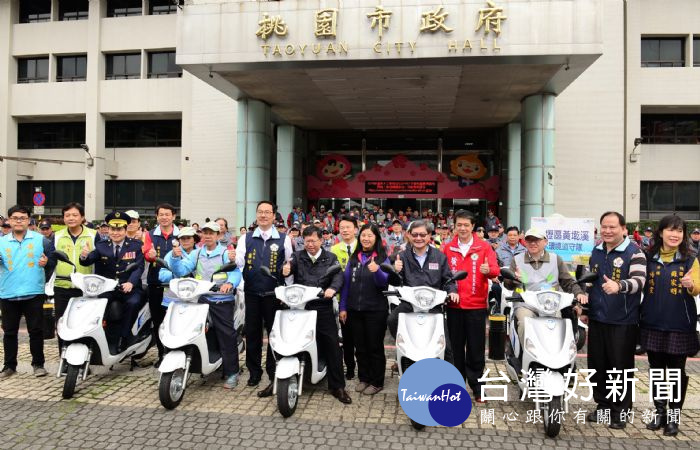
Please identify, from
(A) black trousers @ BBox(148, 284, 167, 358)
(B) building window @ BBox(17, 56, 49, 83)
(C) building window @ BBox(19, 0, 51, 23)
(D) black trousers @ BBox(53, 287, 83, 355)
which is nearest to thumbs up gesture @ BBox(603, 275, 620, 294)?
(A) black trousers @ BBox(148, 284, 167, 358)

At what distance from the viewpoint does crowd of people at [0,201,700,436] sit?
156 inches

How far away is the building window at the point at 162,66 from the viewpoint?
2310 cm

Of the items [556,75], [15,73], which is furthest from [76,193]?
[556,75]

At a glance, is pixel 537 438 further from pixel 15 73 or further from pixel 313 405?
pixel 15 73

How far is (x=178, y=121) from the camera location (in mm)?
24078

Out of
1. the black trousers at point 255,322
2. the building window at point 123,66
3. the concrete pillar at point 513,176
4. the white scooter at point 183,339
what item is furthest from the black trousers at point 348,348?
the building window at point 123,66

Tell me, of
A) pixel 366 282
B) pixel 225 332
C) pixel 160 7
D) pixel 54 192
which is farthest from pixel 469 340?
pixel 54 192

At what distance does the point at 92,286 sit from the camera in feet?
15.6

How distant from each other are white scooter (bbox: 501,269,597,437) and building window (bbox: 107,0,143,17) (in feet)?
83.5

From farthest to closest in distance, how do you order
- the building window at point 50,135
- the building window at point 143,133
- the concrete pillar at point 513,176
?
the building window at point 50,135 → the building window at point 143,133 → the concrete pillar at point 513,176

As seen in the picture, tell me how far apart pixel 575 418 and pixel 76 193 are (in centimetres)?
2684

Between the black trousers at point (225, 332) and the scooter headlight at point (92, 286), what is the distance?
0.99 m

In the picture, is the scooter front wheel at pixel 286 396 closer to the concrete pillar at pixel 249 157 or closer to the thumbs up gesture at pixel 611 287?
the thumbs up gesture at pixel 611 287

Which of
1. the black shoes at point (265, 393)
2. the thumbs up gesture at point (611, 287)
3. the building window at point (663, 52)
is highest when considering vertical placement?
the building window at point (663, 52)
